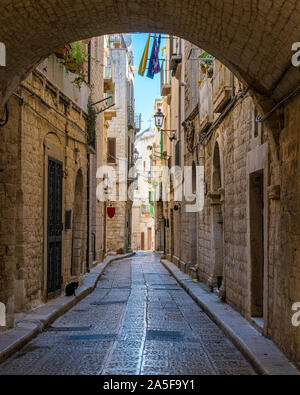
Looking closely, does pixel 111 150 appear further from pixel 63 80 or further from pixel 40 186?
pixel 40 186

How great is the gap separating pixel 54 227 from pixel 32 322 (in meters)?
3.57

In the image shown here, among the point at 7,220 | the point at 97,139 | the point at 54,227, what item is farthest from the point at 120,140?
the point at 7,220

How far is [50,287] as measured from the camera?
11984 millimetres

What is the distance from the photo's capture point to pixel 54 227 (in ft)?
40.8

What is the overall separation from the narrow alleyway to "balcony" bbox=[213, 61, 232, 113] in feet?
14.1

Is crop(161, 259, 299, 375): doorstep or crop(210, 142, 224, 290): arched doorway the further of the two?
crop(210, 142, 224, 290): arched doorway

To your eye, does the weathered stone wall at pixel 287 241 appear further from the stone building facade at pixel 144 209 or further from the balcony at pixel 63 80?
the stone building facade at pixel 144 209

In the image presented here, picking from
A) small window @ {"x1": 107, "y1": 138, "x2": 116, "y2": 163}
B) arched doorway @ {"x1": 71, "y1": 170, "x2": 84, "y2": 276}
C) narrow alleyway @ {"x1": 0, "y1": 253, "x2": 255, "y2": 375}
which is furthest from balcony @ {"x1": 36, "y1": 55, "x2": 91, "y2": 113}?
small window @ {"x1": 107, "y1": 138, "x2": 116, "y2": 163}

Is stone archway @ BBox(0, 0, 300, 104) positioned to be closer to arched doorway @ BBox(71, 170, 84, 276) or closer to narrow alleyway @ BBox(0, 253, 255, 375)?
narrow alleyway @ BBox(0, 253, 255, 375)

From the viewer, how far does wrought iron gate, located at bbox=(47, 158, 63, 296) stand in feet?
39.3

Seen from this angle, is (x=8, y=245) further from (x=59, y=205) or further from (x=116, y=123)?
(x=116, y=123)

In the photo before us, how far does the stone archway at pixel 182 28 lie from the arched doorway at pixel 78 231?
28.5ft
